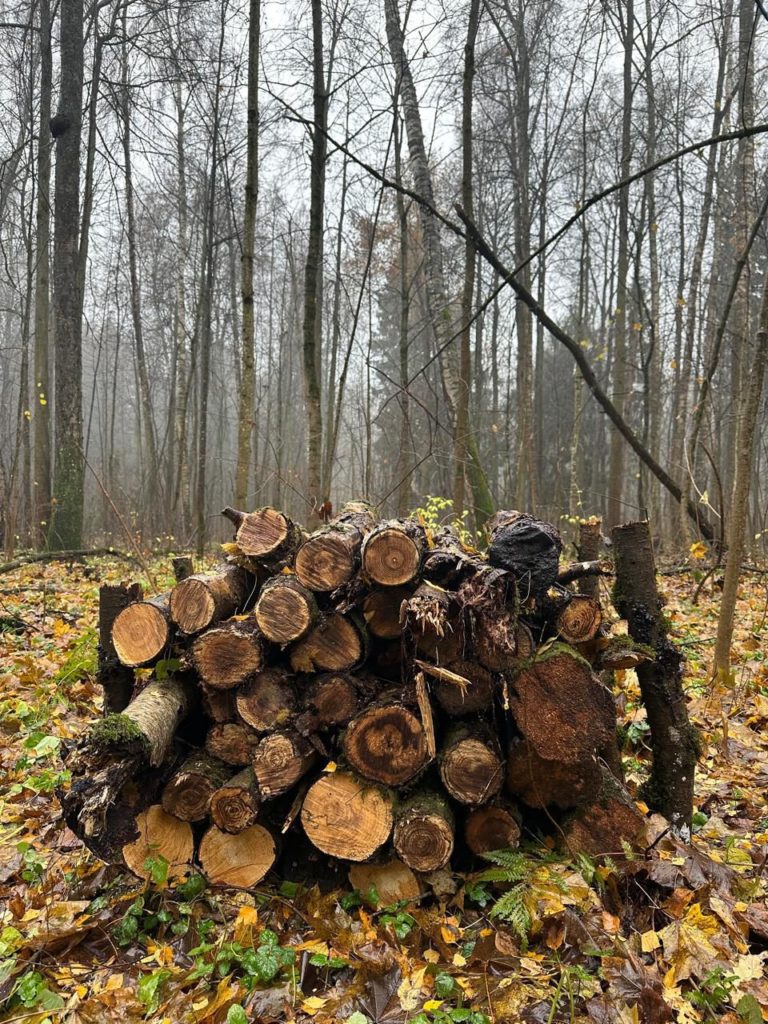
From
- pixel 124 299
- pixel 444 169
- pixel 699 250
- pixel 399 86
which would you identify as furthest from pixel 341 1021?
pixel 124 299

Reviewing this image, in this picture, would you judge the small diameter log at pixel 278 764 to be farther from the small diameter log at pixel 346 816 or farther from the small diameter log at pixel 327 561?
the small diameter log at pixel 327 561

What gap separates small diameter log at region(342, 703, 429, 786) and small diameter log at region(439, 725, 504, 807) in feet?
0.39

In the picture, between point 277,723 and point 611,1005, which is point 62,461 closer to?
point 277,723

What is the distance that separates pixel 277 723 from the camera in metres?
2.76

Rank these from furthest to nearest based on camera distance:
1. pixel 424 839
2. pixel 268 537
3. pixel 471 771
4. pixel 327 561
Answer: pixel 268 537 < pixel 327 561 < pixel 471 771 < pixel 424 839

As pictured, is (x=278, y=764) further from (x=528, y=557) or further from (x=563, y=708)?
(x=528, y=557)

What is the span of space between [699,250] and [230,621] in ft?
45.9

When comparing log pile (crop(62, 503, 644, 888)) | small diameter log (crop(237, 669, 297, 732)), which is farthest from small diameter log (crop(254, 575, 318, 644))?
small diameter log (crop(237, 669, 297, 732))

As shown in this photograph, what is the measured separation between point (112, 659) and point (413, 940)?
A: 192cm

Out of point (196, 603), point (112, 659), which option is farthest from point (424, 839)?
point (112, 659)

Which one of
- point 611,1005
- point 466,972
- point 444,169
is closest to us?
point 611,1005

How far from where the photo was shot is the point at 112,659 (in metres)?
3.07

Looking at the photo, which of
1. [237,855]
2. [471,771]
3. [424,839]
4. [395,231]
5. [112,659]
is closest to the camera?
[424,839]

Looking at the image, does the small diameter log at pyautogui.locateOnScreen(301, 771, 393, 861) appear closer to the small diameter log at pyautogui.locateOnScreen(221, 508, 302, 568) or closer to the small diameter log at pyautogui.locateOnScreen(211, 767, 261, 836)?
the small diameter log at pyautogui.locateOnScreen(211, 767, 261, 836)
